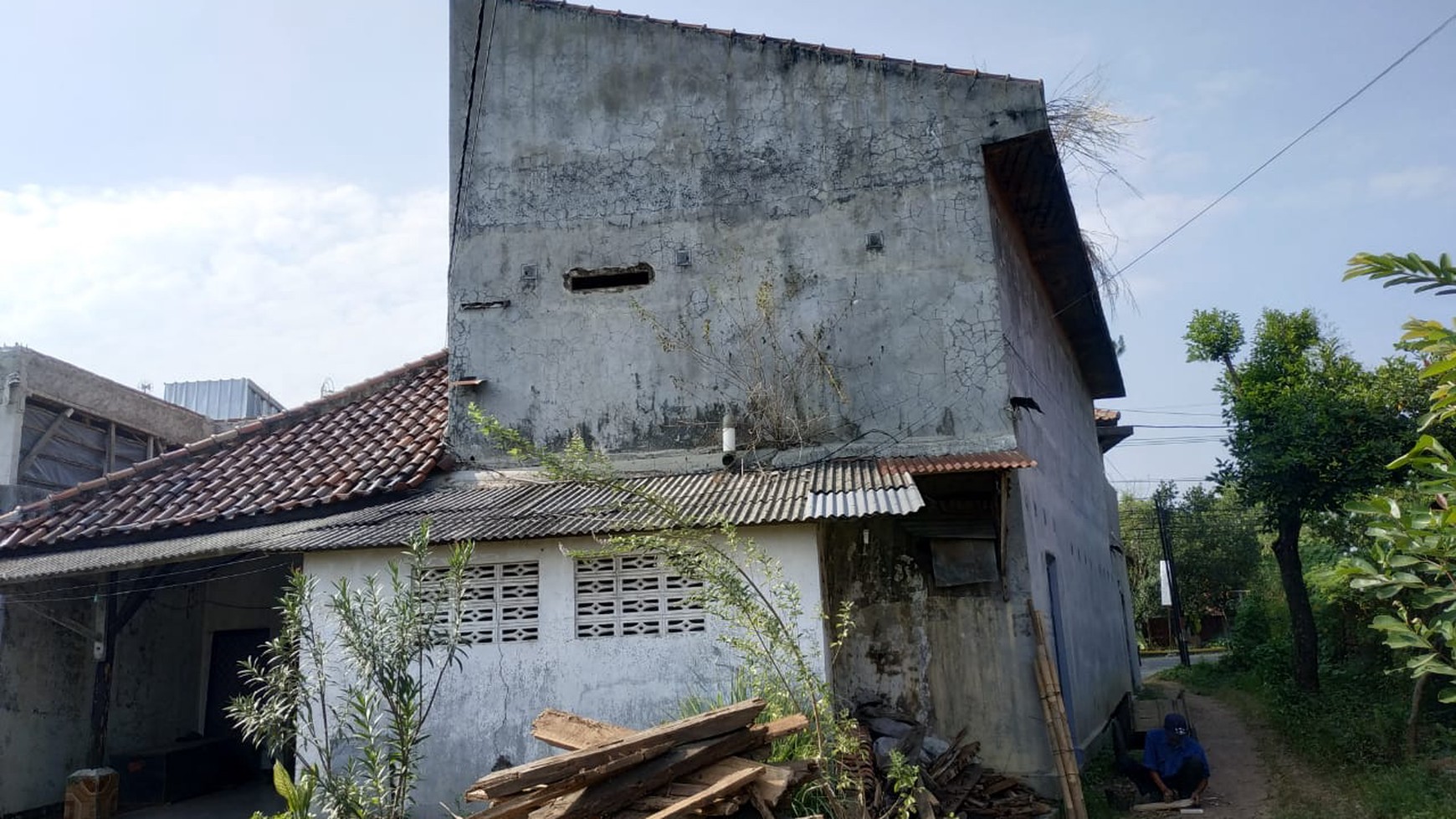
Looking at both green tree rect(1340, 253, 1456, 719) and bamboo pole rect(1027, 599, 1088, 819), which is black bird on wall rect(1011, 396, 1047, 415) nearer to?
bamboo pole rect(1027, 599, 1088, 819)

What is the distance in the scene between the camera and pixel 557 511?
389 inches

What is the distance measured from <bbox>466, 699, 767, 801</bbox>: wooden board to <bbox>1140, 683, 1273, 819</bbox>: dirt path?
18.0ft

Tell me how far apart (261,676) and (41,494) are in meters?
9.07

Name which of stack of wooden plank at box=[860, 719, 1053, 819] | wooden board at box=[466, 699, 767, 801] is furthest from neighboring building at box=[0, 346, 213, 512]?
A: stack of wooden plank at box=[860, 719, 1053, 819]

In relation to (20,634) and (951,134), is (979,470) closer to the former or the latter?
(951,134)

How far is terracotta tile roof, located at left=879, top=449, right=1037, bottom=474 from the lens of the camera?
9.68 meters

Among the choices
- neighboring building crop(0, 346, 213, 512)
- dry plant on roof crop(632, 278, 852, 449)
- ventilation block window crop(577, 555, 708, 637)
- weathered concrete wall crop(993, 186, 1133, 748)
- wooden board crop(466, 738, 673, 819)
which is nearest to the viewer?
wooden board crop(466, 738, 673, 819)

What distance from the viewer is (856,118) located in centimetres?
1196

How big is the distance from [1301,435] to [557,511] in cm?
1240

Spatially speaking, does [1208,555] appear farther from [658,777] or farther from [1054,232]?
[658,777]

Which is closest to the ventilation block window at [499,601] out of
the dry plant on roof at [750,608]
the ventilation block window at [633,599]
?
the ventilation block window at [633,599]

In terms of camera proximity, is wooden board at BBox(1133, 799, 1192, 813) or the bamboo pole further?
wooden board at BBox(1133, 799, 1192, 813)

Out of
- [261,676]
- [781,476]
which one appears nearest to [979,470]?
[781,476]

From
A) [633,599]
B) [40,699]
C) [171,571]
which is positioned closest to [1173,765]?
[633,599]
